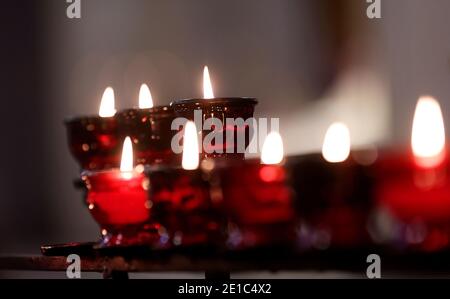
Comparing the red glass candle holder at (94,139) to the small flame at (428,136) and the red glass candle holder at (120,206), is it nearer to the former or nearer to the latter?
the red glass candle holder at (120,206)

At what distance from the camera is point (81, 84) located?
286 centimetres

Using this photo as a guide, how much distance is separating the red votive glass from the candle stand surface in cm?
1

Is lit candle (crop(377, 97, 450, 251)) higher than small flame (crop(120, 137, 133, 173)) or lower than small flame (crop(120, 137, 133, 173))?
lower

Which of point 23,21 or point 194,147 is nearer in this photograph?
point 194,147

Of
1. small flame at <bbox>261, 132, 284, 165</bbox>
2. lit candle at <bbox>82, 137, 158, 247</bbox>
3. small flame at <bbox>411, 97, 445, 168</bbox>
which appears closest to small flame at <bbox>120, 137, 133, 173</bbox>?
lit candle at <bbox>82, 137, 158, 247</bbox>

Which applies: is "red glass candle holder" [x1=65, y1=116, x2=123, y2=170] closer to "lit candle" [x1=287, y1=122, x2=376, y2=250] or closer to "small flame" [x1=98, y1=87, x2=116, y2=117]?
"small flame" [x1=98, y1=87, x2=116, y2=117]

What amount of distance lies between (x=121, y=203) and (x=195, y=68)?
188cm

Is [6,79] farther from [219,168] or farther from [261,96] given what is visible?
[219,168]

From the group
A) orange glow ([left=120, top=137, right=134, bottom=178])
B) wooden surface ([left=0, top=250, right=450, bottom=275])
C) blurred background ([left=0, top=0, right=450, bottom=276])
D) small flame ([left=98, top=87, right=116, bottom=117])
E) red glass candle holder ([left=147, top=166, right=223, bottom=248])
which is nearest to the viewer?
wooden surface ([left=0, top=250, right=450, bottom=275])

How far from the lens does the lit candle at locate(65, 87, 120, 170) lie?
76 cm

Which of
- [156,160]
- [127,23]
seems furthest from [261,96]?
[156,160]

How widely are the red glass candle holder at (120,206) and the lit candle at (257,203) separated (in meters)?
0.15

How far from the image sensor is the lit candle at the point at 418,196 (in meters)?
0.48

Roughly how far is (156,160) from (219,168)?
0.23 meters
